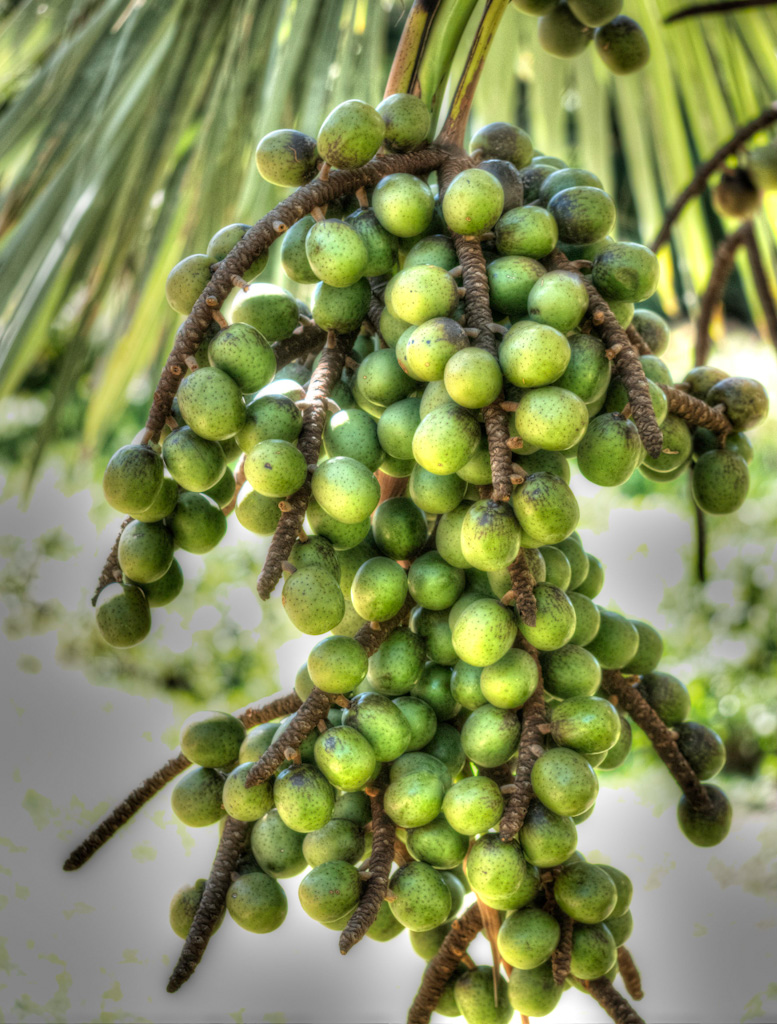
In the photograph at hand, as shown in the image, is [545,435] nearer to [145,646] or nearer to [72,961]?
[72,961]

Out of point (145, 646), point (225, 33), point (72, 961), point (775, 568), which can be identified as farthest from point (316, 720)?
point (775, 568)

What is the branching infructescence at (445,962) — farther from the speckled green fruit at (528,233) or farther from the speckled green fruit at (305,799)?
the speckled green fruit at (528,233)

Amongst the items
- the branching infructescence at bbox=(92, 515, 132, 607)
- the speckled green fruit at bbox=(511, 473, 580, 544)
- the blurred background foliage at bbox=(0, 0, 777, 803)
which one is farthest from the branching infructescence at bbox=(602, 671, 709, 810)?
the blurred background foliage at bbox=(0, 0, 777, 803)

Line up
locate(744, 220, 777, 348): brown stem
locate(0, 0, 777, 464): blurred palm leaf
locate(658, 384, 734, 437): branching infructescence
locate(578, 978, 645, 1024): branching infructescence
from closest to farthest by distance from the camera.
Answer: locate(578, 978, 645, 1024): branching infructescence, locate(658, 384, 734, 437): branching infructescence, locate(0, 0, 777, 464): blurred palm leaf, locate(744, 220, 777, 348): brown stem

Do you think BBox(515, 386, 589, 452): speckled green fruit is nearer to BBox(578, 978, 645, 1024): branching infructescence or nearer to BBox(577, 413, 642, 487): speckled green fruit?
BBox(577, 413, 642, 487): speckled green fruit

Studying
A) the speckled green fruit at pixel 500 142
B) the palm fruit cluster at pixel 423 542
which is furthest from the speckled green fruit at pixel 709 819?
the speckled green fruit at pixel 500 142

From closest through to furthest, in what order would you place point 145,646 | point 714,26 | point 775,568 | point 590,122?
point 714,26 → point 590,122 → point 145,646 → point 775,568

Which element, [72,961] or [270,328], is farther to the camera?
[72,961]
